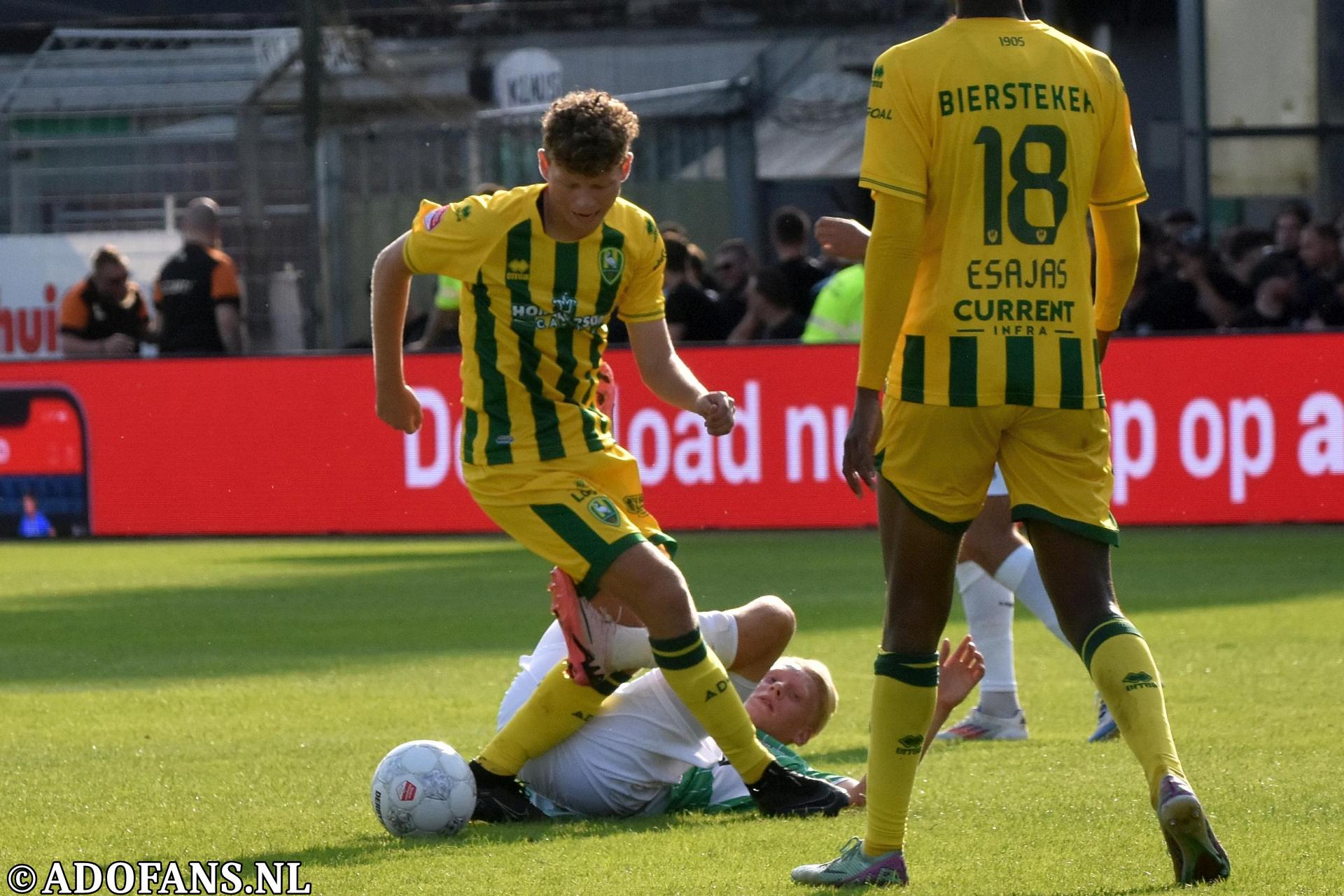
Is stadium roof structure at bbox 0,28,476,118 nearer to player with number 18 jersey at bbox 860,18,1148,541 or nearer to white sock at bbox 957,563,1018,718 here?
white sock at bbox 957,563,1018,718

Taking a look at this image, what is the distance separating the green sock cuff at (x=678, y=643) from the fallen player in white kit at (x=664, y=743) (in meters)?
0.26

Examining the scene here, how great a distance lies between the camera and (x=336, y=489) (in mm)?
15078

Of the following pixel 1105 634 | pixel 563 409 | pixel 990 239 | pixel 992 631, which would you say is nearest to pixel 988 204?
pixel 990 239

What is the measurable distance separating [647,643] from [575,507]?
1.41 ft

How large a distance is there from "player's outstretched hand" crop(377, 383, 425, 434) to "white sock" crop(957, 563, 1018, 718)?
7.14ft

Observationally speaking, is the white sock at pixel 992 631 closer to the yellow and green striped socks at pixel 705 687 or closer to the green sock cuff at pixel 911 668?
the yellow and green striped socks at pixel 705 687

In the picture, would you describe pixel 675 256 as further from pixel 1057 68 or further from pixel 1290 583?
pixel 1057 68

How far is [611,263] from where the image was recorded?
5660 mm

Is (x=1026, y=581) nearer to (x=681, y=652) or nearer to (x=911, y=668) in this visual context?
(x=681, y=652)

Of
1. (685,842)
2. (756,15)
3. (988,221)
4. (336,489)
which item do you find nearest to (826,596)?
(336,489)

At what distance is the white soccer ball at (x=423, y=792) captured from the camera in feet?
18.0

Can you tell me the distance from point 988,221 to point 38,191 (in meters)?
17.4

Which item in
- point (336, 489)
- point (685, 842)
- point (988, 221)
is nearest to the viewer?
point (988, 221)

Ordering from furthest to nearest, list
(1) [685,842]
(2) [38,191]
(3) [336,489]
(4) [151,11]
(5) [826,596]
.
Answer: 1. (4) [151,11]
2. (2) [38,191]
3. (3) [336,489]
4. (5) [826,596]
5. (1) [685,842]
